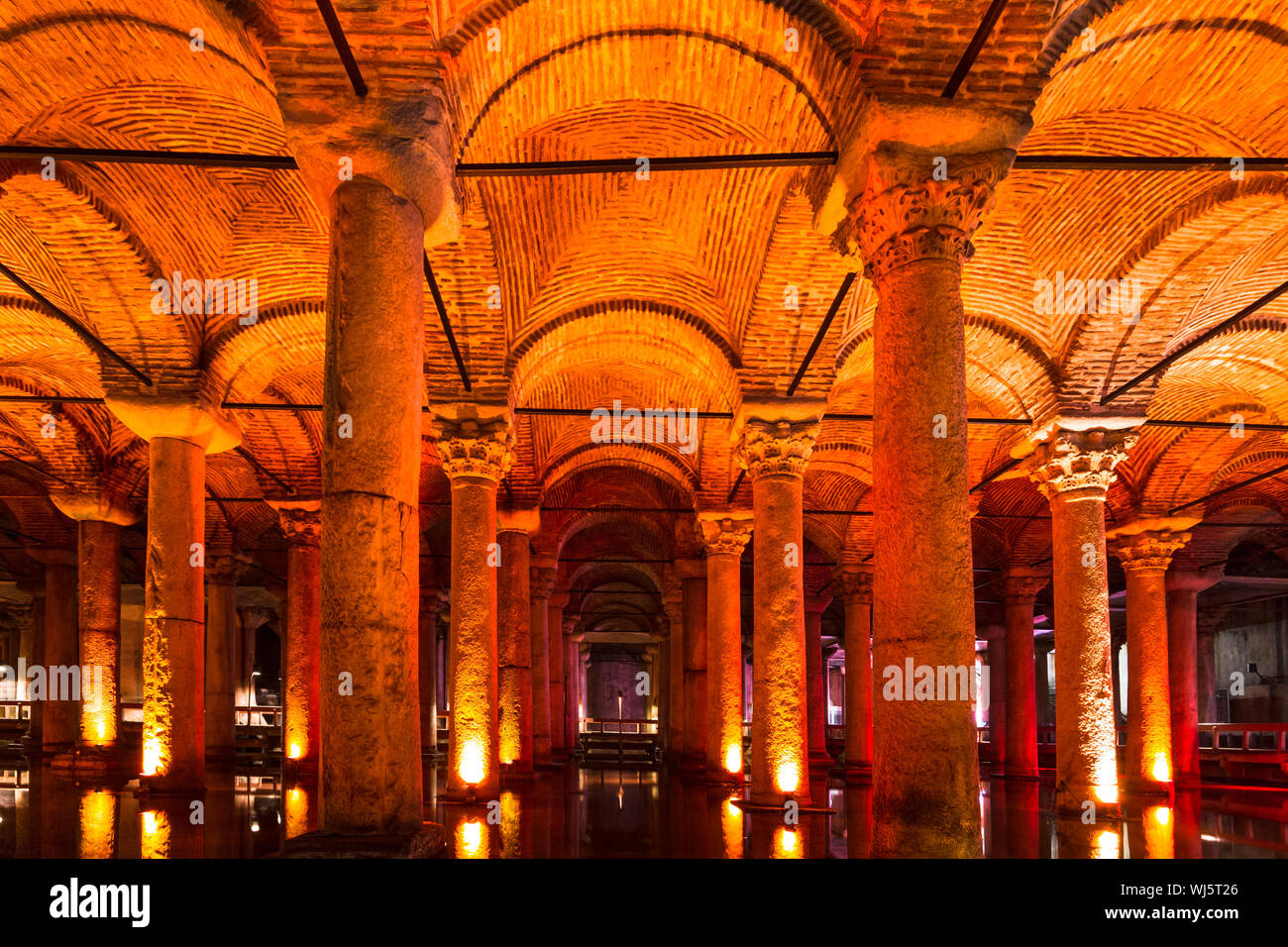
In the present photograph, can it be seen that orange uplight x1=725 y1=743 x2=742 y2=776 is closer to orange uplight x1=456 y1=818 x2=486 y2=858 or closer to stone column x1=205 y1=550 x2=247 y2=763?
orange uplight x1=456 y1=818 x2=486 y2=858

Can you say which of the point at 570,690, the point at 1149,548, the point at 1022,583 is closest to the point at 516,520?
the point at 1149,548

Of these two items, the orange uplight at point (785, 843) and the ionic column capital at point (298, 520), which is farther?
the ionic column capital at point (298, 520)

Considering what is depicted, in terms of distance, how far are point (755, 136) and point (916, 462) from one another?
3.92 metres

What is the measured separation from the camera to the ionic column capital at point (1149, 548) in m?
17.0

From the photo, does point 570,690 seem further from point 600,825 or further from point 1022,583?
point 600,825

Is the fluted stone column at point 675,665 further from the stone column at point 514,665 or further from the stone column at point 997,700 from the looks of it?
the stone column at point 514,665

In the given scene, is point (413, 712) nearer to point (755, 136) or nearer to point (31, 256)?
point (755, 136)

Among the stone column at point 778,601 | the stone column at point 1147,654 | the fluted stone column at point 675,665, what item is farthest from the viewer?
Result: the fluted stone column at point 675,665

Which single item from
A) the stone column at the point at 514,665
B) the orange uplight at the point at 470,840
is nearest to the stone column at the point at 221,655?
the stone column at the point at 514,665

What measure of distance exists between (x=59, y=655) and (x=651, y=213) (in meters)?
15.0

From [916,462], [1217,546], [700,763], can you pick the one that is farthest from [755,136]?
[1217,546]

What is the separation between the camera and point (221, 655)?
2012 cm

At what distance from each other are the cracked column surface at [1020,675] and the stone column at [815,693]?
399 centimetres

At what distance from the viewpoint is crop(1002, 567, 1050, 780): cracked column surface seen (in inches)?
838
